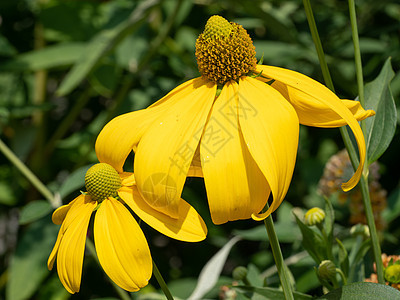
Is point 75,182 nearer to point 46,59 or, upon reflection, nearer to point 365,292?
point 365,292

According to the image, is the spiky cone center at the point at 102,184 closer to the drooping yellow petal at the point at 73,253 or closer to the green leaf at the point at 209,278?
the drooping yellow petal at the point at 73,253

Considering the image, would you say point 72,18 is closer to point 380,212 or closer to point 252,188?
point 380,212

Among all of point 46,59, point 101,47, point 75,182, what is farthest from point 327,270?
point 46,59

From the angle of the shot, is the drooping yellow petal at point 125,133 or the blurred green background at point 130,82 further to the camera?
the blurred green background at point 130,82

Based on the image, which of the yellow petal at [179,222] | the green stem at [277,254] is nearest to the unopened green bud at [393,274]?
the green stem at [277,254]

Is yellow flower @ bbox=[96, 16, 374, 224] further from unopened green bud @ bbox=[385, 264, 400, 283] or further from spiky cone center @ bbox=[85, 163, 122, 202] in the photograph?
unopened green bud @ bbox=[385, 264, 400, 283]

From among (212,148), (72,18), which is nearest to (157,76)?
(72,18)
